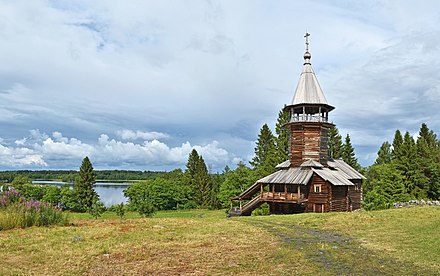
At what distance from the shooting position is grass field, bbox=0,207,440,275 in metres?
9.01

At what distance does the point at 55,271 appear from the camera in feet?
28.4

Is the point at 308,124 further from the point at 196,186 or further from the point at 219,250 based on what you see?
the point at 196,186

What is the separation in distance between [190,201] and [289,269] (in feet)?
229

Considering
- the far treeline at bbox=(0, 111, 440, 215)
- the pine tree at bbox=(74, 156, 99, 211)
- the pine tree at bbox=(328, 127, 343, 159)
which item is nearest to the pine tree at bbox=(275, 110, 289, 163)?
the far treeline at bbox=(0, 111, 440, 215)

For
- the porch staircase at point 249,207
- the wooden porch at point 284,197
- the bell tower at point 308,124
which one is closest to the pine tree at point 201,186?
the porch staircase at point 249,207

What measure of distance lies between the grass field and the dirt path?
0.02m

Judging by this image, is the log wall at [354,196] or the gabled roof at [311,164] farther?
the log wall at [354,196]

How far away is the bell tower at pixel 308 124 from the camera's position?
36.3m

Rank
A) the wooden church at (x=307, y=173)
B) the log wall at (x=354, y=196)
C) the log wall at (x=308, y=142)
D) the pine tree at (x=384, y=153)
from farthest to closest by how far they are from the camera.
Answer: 1. the pine tree at (x=384, y=153)
2. the log wall at (x=354, y=196)
3. the log wall at (x=308, y=142)
4. the wooden church at (x=307, y=173)

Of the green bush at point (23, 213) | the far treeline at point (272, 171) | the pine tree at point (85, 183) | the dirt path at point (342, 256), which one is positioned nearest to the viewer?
the dirt path at point (342, 256)

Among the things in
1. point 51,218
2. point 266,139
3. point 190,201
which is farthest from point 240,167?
point 51,218

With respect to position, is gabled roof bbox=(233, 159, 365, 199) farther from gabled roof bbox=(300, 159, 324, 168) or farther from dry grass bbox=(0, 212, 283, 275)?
dry grass bbox=(0, 212, 283, 275)

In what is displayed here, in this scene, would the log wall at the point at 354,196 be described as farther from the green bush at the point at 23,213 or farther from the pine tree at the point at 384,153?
the pine tree at the point at 384,153

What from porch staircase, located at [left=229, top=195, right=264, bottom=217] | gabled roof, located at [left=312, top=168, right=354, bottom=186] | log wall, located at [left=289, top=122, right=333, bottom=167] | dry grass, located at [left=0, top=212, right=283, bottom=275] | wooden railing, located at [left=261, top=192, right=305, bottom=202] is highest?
log wall, located at [left=289, top=122, right=333, bottom=167]
